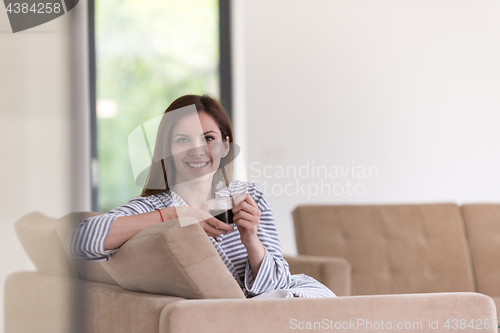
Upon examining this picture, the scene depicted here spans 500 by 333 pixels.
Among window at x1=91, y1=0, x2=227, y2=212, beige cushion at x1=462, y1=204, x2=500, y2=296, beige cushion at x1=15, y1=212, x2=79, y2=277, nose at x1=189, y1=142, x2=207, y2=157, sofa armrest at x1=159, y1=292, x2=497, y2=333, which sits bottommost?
beige cushion at x1=462, y1=204, x2=500, y2=296

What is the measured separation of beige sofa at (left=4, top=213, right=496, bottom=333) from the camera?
796 mm

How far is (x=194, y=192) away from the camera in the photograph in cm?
111

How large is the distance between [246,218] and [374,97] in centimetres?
197

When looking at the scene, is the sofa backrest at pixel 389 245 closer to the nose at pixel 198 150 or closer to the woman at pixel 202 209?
the woman at pixel 202 209

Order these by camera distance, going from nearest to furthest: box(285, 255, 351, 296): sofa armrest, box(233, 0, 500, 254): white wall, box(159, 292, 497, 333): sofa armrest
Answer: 1. box(159, 292, 497, 333): sofa armrest
2. box(285, 255, 351, 296): sofa armrest
3. box(233, 0, 500, 254): white wall

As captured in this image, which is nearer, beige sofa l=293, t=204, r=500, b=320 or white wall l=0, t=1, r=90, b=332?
white wall l=0, t=1, r=90, b=332

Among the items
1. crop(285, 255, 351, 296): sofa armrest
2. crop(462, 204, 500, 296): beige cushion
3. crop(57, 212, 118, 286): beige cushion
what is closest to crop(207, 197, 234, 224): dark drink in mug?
crop(57, 212, 118, 286): beige cushion

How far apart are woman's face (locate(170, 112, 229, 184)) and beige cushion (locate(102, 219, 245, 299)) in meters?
0.28

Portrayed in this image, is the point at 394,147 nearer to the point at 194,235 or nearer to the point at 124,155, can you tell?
the point at 124,155

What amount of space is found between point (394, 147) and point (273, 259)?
Answer: 6.14ft

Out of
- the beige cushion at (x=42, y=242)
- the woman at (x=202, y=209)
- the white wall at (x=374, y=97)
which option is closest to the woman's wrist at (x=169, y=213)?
the woman at (x=202, y=209)

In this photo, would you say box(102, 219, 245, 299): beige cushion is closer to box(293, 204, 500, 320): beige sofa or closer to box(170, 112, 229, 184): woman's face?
box(170, 112, 229, 184): woman's face

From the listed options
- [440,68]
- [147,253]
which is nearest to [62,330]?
[147,253]

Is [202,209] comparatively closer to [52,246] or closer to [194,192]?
[194,192]
